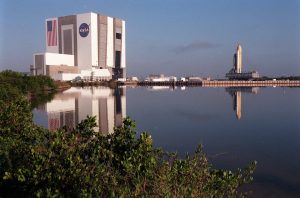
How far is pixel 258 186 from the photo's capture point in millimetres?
7516

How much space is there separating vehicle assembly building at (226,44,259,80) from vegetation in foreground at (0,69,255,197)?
110 m

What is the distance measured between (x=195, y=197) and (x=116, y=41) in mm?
85065

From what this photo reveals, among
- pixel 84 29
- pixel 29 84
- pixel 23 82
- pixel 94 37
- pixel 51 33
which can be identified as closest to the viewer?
pixel 23 82

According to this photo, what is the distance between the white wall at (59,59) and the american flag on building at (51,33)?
6.13 m

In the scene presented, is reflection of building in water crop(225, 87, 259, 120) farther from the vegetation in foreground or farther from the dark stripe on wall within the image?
the dark stripe on wall

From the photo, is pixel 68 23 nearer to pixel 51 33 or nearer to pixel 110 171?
pixel 51 33

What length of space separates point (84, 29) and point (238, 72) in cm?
5675

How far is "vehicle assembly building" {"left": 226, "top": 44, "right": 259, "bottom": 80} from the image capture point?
109625 millimetres

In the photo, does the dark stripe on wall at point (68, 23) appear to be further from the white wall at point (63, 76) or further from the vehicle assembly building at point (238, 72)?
the vehicle assembly building at point (238, 72)

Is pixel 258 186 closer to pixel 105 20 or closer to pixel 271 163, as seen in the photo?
pixel 271 163

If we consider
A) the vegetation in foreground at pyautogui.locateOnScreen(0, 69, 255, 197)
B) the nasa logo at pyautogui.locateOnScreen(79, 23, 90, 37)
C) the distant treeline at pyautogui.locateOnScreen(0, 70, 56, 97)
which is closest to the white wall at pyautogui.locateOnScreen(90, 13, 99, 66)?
the nasa logo at pyautogui.locateOnScreen(79, 23, 90, 37)

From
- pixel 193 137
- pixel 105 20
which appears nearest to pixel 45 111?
pixel 193 137

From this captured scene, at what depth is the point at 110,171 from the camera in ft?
10.4

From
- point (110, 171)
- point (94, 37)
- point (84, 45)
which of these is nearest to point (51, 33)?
point (84, 45)
